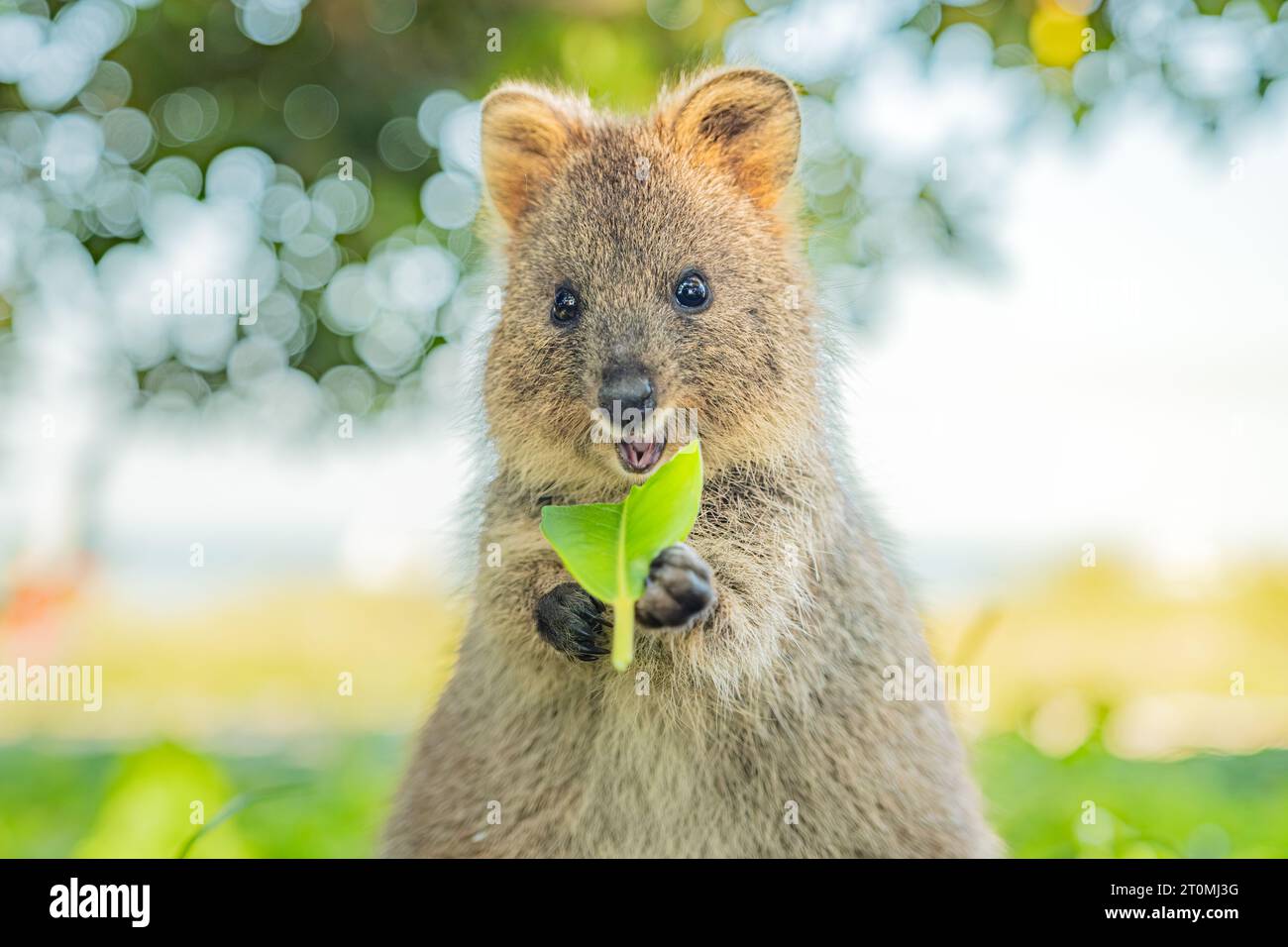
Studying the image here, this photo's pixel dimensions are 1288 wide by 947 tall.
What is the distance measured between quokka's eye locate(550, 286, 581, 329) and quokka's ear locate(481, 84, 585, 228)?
0.52m

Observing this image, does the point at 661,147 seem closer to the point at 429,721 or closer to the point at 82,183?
the point at 429,721

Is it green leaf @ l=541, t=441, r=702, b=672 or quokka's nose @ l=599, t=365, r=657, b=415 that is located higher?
quokka's nose @ l=599, t=365, r=657, b=415

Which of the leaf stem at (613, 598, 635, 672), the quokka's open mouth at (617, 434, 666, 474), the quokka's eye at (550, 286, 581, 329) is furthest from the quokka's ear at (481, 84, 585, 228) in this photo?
the leaf stem at (613, 598, 635, 672)

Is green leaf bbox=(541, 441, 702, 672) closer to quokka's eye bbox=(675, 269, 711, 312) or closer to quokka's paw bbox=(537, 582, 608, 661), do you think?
quokka's paw bbox=(537, 582, 608, 661)

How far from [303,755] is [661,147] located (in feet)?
15.3

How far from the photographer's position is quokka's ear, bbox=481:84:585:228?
3404mm

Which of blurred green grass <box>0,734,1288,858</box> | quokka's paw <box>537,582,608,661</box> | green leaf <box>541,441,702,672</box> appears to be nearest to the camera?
green leaf <box>541,441,702,672</box>

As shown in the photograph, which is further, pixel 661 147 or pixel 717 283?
pixel 661 147

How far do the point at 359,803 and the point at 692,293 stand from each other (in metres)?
3.14

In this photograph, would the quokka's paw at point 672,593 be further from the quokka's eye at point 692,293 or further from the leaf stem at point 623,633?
the quokka's eye at point 692,293

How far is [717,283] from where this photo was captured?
10.00 feet

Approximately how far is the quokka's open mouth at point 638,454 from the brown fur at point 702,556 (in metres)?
0.12

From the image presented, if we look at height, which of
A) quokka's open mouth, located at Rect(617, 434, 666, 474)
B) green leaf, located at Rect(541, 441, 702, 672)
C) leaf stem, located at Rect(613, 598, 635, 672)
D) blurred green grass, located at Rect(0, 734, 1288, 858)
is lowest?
blurred green grass, located at Rect(0, 734, 1288, 858)
